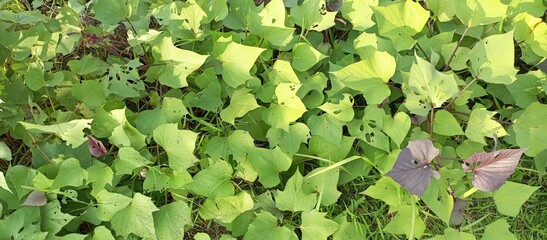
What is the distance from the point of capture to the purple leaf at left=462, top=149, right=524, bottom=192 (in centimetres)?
111

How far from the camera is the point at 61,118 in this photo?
1407 mm

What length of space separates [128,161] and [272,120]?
0.38 metres

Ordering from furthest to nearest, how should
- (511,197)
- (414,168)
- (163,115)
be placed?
(163,115)
(511,197)
(414,168)

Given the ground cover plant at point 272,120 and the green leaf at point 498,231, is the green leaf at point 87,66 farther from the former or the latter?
the green leaf at point 498,231

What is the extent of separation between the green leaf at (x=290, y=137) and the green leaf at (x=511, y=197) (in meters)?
0.49

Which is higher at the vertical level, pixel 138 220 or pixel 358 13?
pixel 358 13

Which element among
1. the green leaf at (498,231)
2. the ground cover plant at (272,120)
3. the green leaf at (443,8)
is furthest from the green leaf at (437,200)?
the green leaf at (443,8)

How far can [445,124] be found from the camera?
130 centimetres

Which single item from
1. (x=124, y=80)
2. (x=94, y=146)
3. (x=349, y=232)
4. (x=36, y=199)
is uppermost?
(x=124, y=80)

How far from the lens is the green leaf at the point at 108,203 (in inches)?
51.3

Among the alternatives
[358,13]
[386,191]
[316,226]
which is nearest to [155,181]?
[316,226]

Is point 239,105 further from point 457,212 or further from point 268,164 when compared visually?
point 457,212

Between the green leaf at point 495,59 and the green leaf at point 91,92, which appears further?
the green leaf at point 91,92

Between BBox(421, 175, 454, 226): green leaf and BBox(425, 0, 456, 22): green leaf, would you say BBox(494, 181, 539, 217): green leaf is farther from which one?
BBox(425, 0, 456, 22): green leaf
